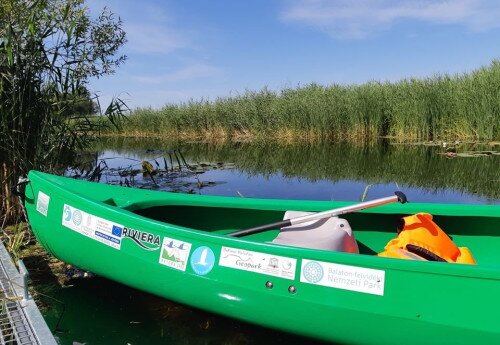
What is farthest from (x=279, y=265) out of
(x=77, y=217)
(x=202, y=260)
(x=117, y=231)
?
(x=77, y=217)

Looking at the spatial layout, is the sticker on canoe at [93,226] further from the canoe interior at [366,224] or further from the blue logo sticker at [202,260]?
the blue logo sticker at [202,260]

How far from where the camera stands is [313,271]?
91.3 inches

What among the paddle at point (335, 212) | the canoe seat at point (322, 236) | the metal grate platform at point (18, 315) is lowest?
the metal grate platform at point (18, 315)

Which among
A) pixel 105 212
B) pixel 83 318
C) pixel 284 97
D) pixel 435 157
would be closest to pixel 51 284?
pixel 83 318

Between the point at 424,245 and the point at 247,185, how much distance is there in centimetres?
516

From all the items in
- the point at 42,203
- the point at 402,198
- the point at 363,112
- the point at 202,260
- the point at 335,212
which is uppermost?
the point at 363,112

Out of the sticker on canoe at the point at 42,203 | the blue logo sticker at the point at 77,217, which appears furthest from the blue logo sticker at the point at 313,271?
the sticker on canoe at the point at 42,203

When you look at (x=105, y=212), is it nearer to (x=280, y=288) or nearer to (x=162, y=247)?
(x=162, y=247)

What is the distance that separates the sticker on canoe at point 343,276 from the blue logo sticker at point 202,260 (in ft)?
1.68

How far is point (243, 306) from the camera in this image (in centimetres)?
252

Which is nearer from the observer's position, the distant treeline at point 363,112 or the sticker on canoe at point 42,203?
the sticker on canoe at point 42,203

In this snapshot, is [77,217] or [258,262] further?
[77,217]

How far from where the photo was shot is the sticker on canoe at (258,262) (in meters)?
2.37

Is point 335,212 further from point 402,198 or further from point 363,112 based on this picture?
point 363,112
